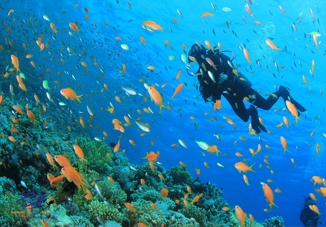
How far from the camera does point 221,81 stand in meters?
7.97

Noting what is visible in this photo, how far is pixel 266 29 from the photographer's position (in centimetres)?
1961

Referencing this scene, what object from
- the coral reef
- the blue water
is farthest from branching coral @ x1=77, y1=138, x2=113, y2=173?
the coral reef

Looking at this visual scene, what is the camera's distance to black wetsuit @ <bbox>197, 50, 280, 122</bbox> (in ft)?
27.6

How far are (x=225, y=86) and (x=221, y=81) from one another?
0.83 metres

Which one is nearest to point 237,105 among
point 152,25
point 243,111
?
point 243,111

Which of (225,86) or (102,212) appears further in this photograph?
(225,86)

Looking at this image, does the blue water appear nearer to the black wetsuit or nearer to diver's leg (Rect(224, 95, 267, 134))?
diver's leg (Rect(224, 95, 267, 134))

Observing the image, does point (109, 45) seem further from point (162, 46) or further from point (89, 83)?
point (89, 83)

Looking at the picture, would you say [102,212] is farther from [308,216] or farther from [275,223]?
[308,216]

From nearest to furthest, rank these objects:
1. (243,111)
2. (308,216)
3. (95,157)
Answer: (95,157) → (243,111) → (308,216)

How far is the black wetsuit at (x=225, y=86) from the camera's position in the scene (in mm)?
8407

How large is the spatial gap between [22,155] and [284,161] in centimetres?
4336

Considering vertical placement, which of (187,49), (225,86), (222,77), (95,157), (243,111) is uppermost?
(222,77)

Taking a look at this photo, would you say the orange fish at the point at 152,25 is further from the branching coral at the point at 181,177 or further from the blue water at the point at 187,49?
the branching coral at the point at 181,177
